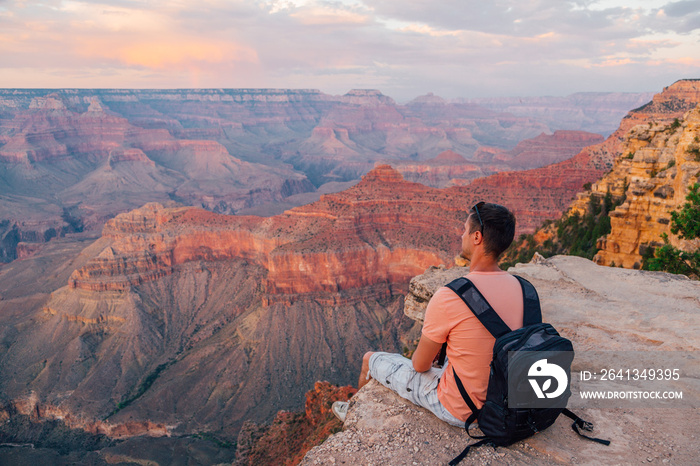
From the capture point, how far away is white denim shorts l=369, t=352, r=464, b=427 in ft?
20.3

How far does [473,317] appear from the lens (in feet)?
17.3

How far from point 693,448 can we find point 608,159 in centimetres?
6635

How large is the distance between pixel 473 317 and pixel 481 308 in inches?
6.1

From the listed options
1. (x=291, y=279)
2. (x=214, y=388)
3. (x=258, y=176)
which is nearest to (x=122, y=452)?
(x=214, y=388)

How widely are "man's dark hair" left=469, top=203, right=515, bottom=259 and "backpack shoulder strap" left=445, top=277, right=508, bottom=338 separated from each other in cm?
60

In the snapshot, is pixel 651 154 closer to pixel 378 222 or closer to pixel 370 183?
pixel 378 222

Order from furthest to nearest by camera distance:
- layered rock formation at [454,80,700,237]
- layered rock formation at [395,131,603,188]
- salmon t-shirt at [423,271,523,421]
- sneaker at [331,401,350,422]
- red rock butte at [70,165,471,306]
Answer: layered rock formation at [395,131,603,188]
layered rock formation at [454,80,700,237]
red rock butte at [70,165,471,306]
sneaker at [331,401,350,422]
salmon t-shirt at [423,271,523,421]

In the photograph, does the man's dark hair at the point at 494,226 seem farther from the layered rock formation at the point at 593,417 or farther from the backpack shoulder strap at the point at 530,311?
the layered rock formation at the point at 593,417

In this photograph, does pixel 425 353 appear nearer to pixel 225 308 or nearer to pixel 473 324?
pixel 473 324

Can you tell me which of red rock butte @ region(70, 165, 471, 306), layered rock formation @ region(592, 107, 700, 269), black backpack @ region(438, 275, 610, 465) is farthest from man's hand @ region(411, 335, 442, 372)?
red rock butte @ region(70, 165, 471, 306)

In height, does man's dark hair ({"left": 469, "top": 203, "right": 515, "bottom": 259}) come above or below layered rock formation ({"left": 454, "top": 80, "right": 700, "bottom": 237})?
above

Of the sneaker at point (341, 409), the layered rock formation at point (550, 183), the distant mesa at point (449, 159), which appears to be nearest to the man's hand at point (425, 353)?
the sneaker at point (341, 409)

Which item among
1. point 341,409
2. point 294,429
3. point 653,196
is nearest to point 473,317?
point 341,409

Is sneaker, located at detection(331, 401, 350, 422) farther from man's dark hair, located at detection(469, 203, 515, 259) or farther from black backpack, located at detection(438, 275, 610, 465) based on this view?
man's dark hair, located at detection(469, 203, 515, 259)
